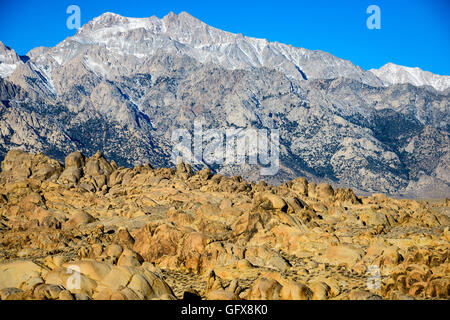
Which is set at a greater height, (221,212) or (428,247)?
(221,212)

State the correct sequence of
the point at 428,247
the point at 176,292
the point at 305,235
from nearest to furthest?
1. the point at 176,292
2. the point at 428,247
3. the point at 305,235

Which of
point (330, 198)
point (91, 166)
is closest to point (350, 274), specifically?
point (330, 198)

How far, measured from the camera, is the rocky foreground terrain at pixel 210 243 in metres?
48.7

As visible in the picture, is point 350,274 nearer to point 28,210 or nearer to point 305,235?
point 305,235

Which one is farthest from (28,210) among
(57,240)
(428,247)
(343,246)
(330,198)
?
(428,247)

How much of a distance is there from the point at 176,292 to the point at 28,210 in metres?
69.7

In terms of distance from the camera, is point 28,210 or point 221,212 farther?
point 28,210

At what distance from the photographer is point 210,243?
68.1 metres

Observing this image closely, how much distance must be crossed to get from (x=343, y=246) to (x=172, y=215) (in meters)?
33.2

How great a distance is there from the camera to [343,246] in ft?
213

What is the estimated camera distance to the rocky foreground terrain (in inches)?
1916
